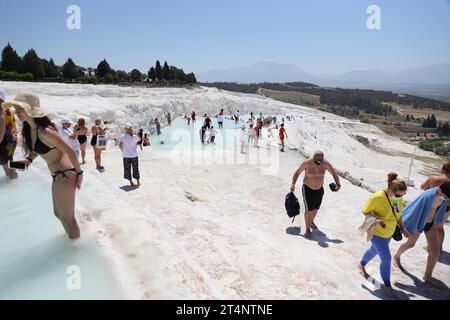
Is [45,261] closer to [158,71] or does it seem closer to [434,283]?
[434,283]

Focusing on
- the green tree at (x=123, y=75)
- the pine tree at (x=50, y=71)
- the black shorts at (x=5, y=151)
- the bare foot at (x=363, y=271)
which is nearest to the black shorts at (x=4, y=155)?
the black shorts at (x=5, y=151)

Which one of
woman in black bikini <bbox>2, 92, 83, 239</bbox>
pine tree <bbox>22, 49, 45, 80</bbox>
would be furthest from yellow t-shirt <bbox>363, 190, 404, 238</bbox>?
pine tree <bbox>22, 49, 45, 80</bbox>

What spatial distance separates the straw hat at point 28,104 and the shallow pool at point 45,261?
1.69m

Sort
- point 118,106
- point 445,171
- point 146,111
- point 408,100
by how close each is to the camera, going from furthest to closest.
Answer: point 408,100 < point 146,111 < point 118,106 < point 445,171

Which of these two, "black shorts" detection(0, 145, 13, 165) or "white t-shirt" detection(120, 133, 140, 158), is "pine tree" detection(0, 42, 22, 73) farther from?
"black shorts" detection(0, 145, 13, 165)

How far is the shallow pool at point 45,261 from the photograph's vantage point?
3.26 m

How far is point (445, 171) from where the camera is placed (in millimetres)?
4645

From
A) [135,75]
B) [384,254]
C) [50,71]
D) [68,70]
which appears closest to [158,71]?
[135,75]

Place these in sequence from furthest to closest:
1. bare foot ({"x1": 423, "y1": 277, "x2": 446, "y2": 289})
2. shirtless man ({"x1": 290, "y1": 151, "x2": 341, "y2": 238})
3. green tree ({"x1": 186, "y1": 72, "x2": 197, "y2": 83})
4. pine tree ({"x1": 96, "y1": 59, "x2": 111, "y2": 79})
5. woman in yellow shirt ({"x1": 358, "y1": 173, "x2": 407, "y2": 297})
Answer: green tree ({"x1": 186, "y1": 72, "x2": 197, "y2": 83})
pine tree ({"x1": 96, "y1": 59, "x2": 111, "y2": 79})
shirtless man ({"x1": 290, "y1": 151, "x2": 341, "y2": 238})
bare foot ({"x1": 423, "y1": 277, "x2": 446, "y2": 289})
woman in yellow shirt ({"x1": 358, "y1": 173, "x2": 407, "y2": 297})

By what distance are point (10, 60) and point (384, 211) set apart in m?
43.8

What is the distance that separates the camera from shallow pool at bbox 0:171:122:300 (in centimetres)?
326
